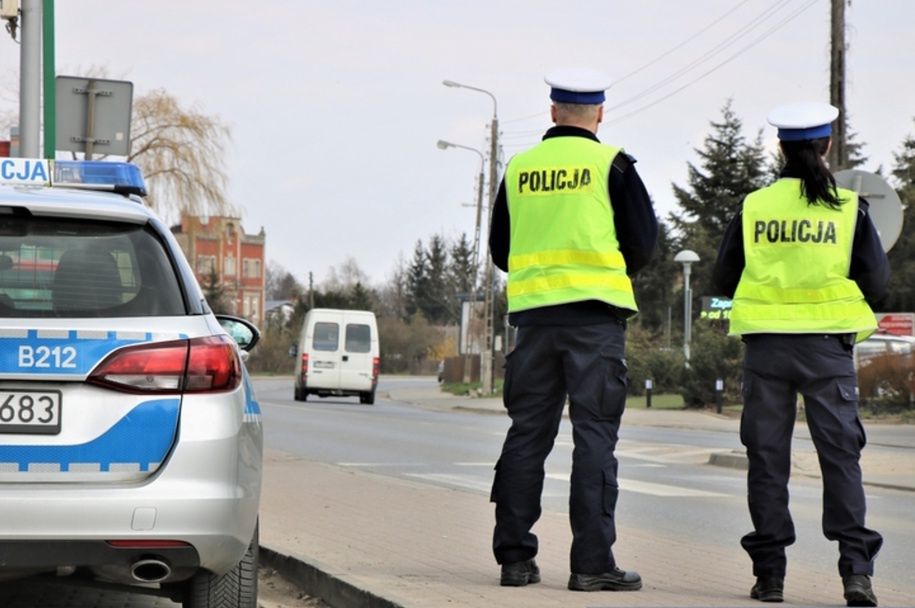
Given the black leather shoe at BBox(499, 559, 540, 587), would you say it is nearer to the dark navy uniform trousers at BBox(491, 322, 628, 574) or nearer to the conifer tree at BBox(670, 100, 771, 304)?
the dark navy uniform trousers at BBox(491, 322, 628, 574)

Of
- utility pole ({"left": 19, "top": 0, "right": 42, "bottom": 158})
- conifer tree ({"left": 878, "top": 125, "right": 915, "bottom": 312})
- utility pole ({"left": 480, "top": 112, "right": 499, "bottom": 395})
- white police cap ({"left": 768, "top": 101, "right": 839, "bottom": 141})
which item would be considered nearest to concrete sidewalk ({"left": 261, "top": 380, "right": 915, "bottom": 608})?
white police cap ({"left": 768, "top": 101, "right": 839, "bottom": 141})

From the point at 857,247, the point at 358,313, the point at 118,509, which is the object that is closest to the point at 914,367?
the point at 358,313

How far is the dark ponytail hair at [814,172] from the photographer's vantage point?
6.26 m

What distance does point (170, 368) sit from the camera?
506 cm

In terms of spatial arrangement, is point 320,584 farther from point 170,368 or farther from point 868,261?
point 868,261

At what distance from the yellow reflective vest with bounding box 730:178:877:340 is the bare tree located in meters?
36.4

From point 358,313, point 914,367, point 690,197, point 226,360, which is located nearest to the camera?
point 226,360

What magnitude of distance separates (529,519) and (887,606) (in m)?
1.41

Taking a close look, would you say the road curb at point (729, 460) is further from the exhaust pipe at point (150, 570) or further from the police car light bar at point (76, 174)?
the exhaust pipe at point (150, 570)

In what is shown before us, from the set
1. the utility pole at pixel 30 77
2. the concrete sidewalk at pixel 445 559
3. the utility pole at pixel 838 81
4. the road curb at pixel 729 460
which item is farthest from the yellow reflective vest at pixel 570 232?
the utility pole at pixel 838 81

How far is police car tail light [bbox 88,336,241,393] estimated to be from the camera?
16.3ft

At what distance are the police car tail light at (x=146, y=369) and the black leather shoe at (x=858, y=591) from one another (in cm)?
265

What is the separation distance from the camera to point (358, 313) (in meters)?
41.3

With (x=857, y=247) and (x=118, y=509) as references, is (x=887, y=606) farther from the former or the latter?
(x=118, y=509)
